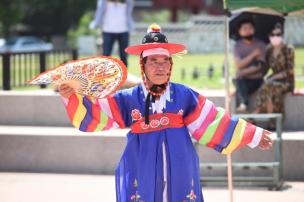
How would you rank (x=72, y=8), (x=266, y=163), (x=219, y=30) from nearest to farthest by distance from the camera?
(x=266, y=163) → (x=219, y=30) → (x=72, y=8)

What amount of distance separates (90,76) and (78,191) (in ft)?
11.4

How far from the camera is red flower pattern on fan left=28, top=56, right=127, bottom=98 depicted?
19.4 ft

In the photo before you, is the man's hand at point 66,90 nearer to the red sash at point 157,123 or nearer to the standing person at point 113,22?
the red sash at point 157,123

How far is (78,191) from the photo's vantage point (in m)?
9.30

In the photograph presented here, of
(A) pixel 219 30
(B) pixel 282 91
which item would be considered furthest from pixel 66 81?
(A) pixel 219 30

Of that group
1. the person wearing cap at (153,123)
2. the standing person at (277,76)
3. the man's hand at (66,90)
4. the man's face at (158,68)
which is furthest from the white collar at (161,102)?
the standing person at (277,76)

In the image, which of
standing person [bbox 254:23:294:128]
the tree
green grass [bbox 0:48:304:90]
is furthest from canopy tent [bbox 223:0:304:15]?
the tree

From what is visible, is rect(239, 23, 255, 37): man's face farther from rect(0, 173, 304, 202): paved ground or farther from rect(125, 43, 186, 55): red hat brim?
rect(125, 43, 186, 55): red hat brim

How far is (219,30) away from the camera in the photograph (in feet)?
165

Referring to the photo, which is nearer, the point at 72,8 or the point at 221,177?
the point at 221,177

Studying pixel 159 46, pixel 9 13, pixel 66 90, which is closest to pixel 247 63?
pixel 159 46

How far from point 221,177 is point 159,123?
3740mm

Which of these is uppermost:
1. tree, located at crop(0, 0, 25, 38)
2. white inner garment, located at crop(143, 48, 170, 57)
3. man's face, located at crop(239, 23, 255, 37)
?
tree, located at crop(0, 0, 25, 38)

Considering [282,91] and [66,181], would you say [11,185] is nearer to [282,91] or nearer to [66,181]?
[66,181]
